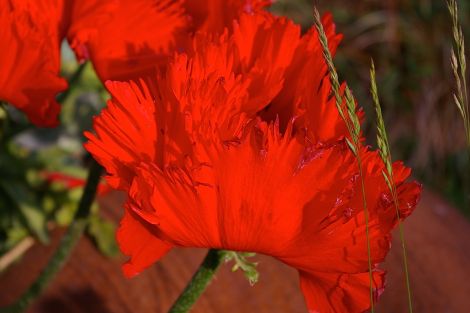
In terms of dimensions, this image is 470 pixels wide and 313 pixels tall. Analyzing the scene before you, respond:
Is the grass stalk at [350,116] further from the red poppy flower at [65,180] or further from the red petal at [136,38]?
the red poppy flower at [65,180]

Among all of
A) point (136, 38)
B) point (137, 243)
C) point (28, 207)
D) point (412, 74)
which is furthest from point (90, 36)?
point (412, 74)

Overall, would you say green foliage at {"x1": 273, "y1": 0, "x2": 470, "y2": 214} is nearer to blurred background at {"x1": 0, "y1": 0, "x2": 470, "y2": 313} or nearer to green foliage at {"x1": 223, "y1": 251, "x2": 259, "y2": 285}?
blurred background at {"x1": 0, "y1": 0, "x2": 470, "y2": 313}

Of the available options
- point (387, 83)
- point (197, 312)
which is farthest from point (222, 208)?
point (387, 83)

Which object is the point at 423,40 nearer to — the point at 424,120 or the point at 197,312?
the point at 424,120

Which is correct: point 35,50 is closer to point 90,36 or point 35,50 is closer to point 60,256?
point 90,36

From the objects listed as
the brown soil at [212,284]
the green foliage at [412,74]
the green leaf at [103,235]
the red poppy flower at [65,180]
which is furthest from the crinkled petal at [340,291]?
the green foliage at [412,74]
